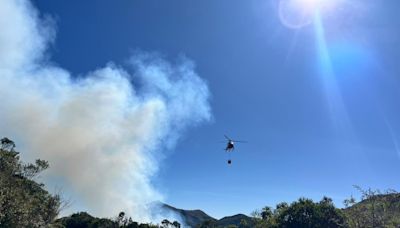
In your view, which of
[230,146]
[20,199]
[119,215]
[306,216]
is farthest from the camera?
[119,215]

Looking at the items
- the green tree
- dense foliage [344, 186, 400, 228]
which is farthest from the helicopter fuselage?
the green tree

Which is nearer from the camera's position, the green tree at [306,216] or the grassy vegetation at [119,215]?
the grassy vegetation at [119,215]

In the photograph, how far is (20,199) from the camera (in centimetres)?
4688

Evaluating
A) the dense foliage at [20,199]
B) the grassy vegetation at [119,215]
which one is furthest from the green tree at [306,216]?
the dense foliage at [20,199]

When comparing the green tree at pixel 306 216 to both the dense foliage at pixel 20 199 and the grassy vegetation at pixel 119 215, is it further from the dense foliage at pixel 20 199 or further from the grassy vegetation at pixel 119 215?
the dense foliage at pixel 20 199

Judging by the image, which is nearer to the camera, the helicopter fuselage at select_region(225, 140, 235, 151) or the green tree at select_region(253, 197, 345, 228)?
the helicopter fuselage at select_region(225, 140, 235, 151)

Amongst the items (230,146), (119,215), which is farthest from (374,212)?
→ (119,215)

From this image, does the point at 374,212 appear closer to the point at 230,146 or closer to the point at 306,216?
the point at 230,146

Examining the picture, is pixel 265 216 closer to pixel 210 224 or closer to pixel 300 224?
pixel 300 224

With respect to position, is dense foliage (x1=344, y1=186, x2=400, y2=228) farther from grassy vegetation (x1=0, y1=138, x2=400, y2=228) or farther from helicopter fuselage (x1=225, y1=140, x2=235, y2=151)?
helicopter fuselage (x1=225, y1=140, x2=235, y2=151)

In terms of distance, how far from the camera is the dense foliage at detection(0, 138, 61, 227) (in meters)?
43.6

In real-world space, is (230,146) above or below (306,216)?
below

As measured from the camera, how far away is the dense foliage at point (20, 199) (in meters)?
43.6

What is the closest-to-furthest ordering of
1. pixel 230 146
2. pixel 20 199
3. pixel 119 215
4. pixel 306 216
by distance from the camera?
pixel 230 146
pixel 20 199
pixel 306 216
pixel 119 215
